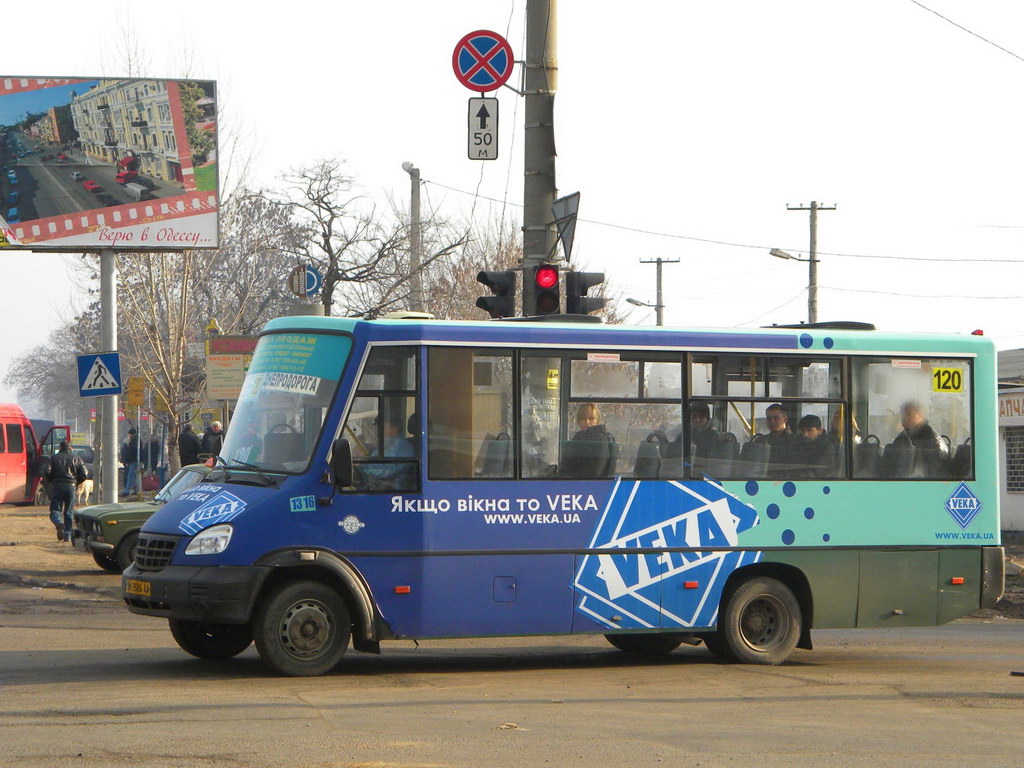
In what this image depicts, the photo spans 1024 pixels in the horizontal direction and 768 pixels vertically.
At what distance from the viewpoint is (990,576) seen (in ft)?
38.1

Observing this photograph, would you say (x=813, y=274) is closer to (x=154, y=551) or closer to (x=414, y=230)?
(x=414, y=230)

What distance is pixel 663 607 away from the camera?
→ 1082 cm

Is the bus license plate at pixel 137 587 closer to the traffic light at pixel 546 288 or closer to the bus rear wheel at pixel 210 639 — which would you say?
the bus rear wheel at pixel 210 639

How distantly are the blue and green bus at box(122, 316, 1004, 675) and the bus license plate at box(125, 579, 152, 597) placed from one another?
0.05 m

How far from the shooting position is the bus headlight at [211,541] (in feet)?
31.7

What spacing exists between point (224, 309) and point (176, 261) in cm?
1707

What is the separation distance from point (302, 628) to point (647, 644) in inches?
139

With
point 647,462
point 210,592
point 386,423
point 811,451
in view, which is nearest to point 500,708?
point 210,592

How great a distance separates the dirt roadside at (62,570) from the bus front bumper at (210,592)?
7.16m

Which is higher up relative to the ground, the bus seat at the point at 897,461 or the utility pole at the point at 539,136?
the utility pole at the point at 539,136

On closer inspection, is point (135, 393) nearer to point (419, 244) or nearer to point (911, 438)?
point (419, 244)

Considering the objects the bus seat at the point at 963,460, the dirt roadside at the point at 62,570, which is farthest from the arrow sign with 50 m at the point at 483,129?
the dirt roadside at the point at 62,570

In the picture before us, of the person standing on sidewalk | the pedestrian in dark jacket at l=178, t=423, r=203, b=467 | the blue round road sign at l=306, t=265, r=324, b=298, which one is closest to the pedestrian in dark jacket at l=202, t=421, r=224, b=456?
the pedestrian in dark jacket at l=178, t=423, r=203, b=467

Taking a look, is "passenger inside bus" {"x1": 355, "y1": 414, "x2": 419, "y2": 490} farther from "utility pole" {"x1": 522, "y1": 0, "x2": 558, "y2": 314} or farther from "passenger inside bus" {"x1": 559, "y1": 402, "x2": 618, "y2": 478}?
"utility pole" {"x1": 522, "y1": 0, "x2": 558, "y2": 314}
